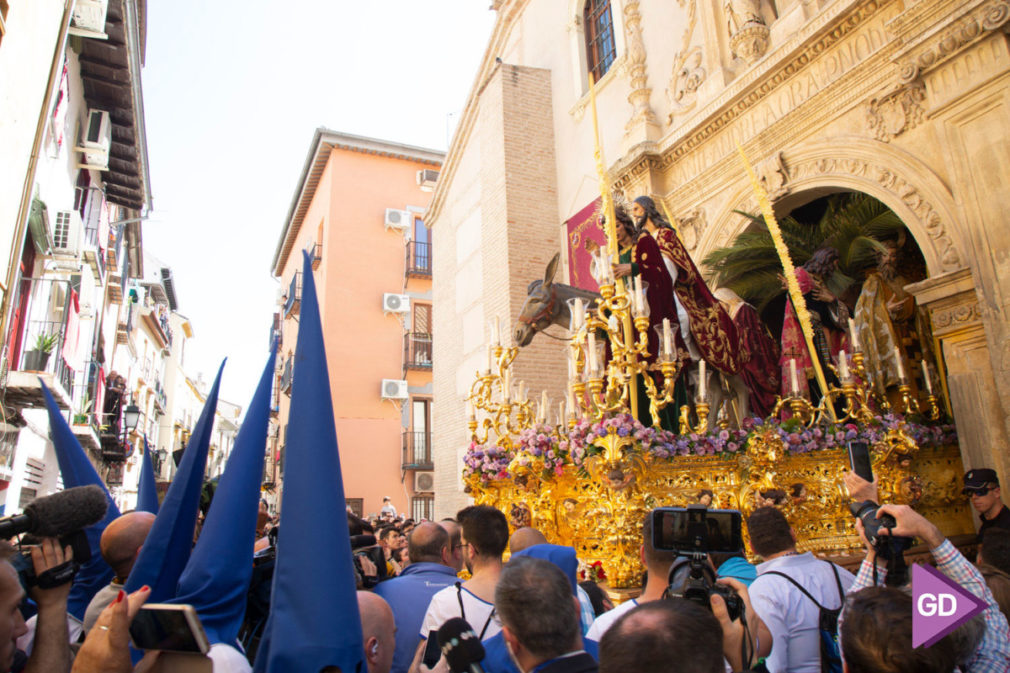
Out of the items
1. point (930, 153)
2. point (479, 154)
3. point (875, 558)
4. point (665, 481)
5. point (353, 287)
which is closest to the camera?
point (875, 558)

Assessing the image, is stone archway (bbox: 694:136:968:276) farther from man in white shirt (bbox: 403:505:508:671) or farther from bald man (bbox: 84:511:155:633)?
bald man (bbox: 84:511:155:633)

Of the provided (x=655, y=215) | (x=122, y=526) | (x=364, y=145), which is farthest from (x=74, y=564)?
(x=364, y=145)

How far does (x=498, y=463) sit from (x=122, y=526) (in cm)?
402

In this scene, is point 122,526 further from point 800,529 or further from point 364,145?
point 364,145

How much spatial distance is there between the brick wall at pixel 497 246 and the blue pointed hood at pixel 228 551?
30.5 ft

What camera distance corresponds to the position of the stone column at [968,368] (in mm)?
6074

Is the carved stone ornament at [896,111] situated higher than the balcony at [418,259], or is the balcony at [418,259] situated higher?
the balcony at [418,259]

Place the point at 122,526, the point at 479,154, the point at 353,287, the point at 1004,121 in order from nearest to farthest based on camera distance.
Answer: the point at 122,526, the point at 1004,121, the point at 479,154, the point at 353,287

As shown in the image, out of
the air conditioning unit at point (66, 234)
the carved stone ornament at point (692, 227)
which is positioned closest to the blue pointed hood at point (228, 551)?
the carved stone ornament at point (692, 227)

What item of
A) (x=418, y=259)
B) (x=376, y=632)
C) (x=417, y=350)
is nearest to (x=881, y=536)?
(x=376, y=632)

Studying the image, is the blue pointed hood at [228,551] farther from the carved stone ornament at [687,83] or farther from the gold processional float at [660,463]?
the carved stone ornament at [687,83]

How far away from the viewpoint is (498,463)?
6.49 meters

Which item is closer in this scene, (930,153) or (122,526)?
(122,526)

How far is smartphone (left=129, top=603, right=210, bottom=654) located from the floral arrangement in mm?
4014
